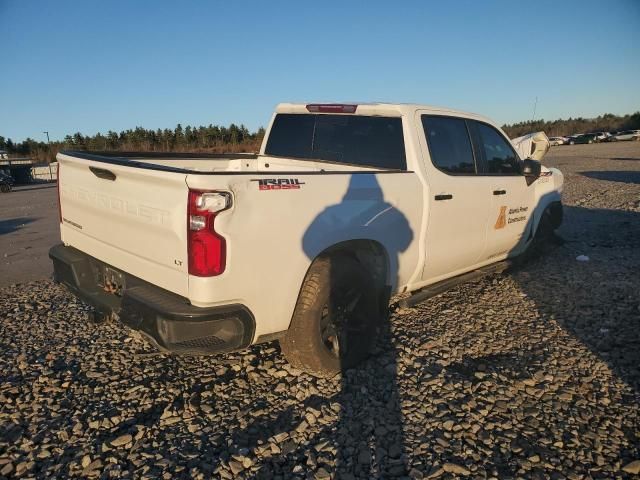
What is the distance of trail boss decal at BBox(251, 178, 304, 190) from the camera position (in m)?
2.49

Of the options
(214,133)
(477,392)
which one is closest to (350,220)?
(477,392)

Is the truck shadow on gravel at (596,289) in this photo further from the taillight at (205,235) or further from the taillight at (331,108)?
the taillight at (205,235)

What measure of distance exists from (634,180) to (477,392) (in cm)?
1600

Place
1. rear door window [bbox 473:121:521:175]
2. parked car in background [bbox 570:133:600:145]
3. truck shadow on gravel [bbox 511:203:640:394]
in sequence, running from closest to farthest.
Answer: truck shadow on gravel [bbox 511:203:640:394]
rear door window [bbox 473:121:521:175]
parked car in background [bbox 570:133:600:145]

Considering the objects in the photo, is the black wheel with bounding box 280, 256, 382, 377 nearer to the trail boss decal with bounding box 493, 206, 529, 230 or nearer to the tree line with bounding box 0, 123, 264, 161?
the trail boss decal with bounding box 493, 206, 529, 230

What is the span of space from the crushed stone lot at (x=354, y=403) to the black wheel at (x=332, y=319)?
0.60 feet

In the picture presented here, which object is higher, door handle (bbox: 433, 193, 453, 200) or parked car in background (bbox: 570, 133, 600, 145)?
parked car in background (bbox: 570, 133, 600, 145)

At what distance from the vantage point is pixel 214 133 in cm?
5503

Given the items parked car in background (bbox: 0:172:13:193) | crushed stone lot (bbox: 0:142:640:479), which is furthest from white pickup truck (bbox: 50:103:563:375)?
parked car in background (bbox: 0:172:13:193)

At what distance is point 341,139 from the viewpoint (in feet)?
13.4

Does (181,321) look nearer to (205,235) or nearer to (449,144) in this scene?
(205,235)

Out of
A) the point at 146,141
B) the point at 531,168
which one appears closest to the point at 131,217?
the point at 531,168

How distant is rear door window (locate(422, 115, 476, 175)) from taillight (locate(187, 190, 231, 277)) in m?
2.16

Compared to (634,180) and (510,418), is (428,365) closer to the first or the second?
(510,418)
